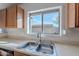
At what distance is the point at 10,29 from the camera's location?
68.0 inches

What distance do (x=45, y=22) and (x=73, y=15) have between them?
35 centimetres

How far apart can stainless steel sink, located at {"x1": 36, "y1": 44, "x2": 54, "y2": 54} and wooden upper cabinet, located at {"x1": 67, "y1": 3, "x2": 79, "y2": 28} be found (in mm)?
360

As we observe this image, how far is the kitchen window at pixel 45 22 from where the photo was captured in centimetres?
166

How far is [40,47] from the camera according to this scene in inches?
65.6

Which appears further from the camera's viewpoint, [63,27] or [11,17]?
[11,17]

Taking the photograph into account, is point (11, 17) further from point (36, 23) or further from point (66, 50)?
point (66, 50)

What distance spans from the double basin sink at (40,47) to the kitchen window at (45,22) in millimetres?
165

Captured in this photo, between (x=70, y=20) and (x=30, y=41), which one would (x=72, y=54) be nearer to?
(x=70, y=20)

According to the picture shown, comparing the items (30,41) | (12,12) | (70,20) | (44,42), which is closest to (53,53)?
(44,42)

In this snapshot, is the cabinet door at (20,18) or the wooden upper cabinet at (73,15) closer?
the wooden upper cabinet at (73,15)

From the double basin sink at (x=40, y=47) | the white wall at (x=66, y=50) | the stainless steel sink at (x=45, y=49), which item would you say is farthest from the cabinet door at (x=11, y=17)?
the white wall at (x=66, y=50)

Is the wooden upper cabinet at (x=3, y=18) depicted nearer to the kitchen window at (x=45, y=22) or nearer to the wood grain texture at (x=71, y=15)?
the kitchen window at (x=45, y=22)

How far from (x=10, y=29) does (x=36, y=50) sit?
1.41 ft

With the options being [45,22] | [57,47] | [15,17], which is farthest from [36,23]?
[57,47]
